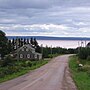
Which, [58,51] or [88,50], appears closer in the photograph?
[88,50]

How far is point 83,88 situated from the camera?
81.8 ft

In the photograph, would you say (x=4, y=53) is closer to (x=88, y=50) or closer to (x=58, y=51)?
(x=88, y=50)

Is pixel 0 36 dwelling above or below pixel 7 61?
above

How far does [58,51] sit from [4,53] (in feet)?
228

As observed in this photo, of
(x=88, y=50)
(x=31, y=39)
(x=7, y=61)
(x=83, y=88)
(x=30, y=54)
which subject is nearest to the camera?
(x=83, y=88)

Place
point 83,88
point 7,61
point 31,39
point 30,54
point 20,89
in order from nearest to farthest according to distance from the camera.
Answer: point 20,89 < point 83,88 < point 7,61 < point 30,54 < point 31,39

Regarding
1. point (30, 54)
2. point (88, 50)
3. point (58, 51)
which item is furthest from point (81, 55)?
point (58, 51)

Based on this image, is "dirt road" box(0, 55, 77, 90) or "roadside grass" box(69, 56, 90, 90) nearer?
"dirt road" box(0, 55, 77, 90)

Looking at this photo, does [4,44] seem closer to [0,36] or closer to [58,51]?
[0,36]

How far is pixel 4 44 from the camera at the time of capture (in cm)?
→ 9606

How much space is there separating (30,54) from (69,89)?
85.2 meters

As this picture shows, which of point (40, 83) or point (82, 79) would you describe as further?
point (82, 79)

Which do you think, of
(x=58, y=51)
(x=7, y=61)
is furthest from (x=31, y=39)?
(x=7, y=61)

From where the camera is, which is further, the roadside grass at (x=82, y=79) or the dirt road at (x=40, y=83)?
the roadside grass at (x=82, y=79)
